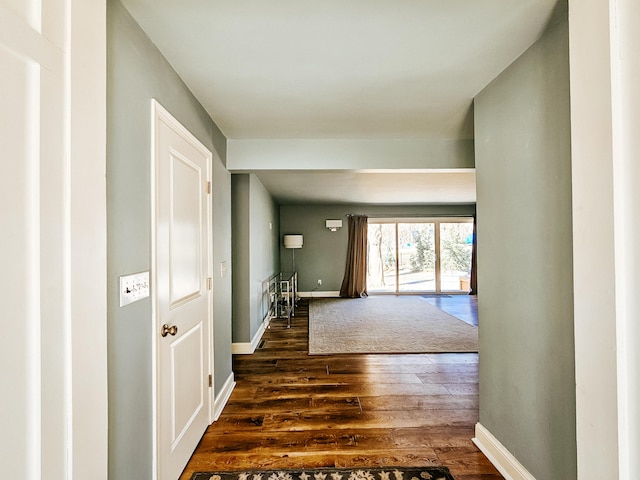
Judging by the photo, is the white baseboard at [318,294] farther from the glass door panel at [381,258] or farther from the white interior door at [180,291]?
the white interior door at [180,291]

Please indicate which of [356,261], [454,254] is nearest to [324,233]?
Answer: [356,261]

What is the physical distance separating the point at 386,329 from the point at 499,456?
2885mm

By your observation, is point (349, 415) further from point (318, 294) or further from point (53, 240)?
point (318, 294)

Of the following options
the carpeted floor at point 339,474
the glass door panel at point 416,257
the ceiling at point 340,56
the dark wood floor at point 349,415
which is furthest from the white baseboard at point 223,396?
the glass door panel at point 416,257

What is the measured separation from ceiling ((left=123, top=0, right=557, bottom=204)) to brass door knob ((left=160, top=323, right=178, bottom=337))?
140 cm

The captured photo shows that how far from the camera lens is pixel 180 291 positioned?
5.70 ft

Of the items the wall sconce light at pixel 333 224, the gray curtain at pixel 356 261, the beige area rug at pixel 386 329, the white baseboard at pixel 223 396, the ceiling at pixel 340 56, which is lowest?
the beige area rug at pixel 386 329

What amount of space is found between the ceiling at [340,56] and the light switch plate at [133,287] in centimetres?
110

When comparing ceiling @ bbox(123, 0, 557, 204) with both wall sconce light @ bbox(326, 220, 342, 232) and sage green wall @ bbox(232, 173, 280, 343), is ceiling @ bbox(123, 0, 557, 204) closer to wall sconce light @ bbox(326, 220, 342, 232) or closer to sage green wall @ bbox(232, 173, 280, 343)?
sage green wall @ bbox(232, 173, 280, 343)

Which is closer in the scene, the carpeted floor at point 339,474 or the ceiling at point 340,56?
the ceiling at point 340,56

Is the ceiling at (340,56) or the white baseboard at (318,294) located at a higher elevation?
the ceiling at (340,56)

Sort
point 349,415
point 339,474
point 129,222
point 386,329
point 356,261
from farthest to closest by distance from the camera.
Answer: point 356,261, point 386,329, point 349,415, point 339,474, point 129,222

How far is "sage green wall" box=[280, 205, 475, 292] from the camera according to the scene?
7.64 metres

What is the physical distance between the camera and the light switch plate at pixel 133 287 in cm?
121
